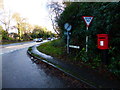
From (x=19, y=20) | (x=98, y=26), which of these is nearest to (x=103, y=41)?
(x=98, y=26)

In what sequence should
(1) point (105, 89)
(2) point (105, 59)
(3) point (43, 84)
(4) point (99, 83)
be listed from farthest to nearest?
(2) point (105, 59) → (3) point (43, 84) → (4) point (99, 83) → (1) point (105, 89)

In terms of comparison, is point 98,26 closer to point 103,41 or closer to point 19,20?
point 103,41

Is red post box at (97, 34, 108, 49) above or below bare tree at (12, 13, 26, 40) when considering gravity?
below

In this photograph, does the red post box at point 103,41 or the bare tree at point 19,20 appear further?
the bare tree at point 19,20

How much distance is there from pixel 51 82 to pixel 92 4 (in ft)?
17.3

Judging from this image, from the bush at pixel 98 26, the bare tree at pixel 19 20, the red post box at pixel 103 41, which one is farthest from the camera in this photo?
the bare tree at pixel 19 20

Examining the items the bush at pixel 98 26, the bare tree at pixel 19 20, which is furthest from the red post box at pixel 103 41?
the bare tree at pixel 19 20

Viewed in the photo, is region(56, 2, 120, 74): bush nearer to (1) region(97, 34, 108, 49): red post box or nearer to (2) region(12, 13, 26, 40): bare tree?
(1) region(97, 34, 108, 49): red post box

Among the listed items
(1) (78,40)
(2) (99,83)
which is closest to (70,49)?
(1) (78,40)

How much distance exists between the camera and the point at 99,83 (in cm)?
323

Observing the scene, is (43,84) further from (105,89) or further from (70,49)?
(70,49)

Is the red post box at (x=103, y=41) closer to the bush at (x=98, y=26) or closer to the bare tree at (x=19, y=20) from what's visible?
the bush at (x=98, y=26)

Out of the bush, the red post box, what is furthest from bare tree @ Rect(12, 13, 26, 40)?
the red post box

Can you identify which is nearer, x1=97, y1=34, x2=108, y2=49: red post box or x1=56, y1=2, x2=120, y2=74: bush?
x1=56, y1=2, x2=120, y2=74: bush
